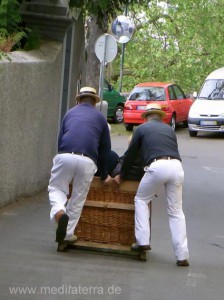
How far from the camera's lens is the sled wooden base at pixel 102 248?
9.97 metres

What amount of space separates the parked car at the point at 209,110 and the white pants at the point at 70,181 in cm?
1925

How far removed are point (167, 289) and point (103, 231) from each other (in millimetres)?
1730

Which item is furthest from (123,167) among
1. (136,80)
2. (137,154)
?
(136,80)

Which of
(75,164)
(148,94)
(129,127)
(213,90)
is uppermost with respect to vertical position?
(75,164)

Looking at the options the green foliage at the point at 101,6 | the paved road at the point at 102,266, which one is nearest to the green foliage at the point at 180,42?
the green foliage at the point at 101,6

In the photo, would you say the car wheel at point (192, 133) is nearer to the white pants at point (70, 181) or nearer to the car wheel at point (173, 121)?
the car wheel at point (173, 121)

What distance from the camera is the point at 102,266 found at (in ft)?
30.9

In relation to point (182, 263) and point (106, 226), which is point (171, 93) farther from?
point (182, 263)

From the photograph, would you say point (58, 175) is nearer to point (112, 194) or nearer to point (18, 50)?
point (112, 194)

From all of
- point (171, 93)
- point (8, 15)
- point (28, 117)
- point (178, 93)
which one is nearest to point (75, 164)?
point (28, 117)

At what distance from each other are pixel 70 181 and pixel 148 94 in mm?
20984

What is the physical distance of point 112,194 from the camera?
1012 cm

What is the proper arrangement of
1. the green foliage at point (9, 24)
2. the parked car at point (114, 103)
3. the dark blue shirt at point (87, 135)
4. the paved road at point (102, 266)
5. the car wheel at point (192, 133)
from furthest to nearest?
1. the parked car at point (114, 103)
2. the car wheel at point (192, 133)
3. the green foliage at point (9, 24)
4. the dark blue shirt at point (87, 135)
5. the paved road at point (102, 266)

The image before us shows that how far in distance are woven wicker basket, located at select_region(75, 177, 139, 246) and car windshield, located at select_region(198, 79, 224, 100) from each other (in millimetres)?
20124
